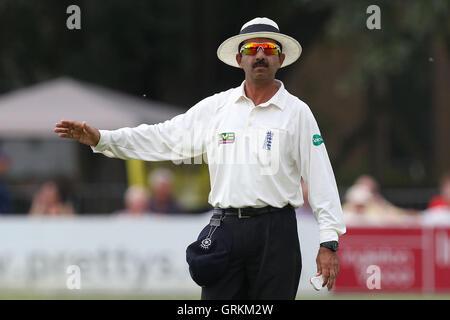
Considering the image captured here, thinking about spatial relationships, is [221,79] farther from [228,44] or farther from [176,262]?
[228,44]

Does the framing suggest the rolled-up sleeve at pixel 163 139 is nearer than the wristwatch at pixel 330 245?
No

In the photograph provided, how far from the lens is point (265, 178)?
5863 millimetres

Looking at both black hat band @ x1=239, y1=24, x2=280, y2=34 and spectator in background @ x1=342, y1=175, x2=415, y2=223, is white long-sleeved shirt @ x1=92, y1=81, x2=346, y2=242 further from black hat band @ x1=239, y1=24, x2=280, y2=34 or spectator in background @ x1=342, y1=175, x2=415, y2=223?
spectator in background @ x1=342, y1=175, x2=415, y2=223

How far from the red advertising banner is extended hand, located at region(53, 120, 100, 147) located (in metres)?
9.02

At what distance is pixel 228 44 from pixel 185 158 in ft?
2.39

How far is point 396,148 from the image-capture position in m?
45.2

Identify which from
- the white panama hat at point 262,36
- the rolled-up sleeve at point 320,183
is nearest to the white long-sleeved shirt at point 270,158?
the rolled-up sleeve at point 320,183

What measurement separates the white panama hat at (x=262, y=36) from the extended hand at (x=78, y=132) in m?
0.93

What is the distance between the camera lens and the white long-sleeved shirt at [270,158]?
585 centimetres

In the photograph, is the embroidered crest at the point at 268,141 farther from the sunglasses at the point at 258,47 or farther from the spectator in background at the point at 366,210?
the spectator in background at the point at 366,210

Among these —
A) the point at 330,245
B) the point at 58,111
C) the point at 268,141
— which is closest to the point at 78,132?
the point at 268,141

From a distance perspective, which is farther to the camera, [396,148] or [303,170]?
[396,148]

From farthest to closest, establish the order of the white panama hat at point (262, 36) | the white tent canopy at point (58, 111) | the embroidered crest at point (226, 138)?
the white tent canopy at point (58, 111) → the white panama hat at point (262, 36) → the embroidered crest at point (226, 138)

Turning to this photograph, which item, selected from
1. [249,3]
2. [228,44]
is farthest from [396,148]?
[228,44]
